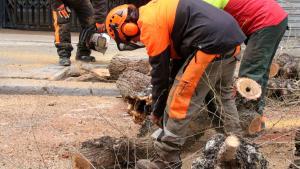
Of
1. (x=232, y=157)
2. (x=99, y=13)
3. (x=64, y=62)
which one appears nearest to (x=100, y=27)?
(x=99, y=13)

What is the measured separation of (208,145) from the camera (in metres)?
3.79

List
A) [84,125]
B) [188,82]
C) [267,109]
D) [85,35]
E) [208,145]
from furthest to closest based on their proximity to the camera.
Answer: [85,35] → [267,109] → [84,125] → [188,82] → [208,145]

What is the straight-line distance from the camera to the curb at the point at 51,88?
7117mm

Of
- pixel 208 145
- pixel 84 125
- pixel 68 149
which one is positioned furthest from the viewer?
pixel 84 125

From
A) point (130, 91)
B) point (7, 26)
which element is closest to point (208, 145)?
point (130, 91)

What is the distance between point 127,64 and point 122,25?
10.2 feet

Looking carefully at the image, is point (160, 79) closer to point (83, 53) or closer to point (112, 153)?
point (112, 153)

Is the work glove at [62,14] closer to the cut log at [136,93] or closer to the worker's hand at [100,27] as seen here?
the worker's hand at [100,27]

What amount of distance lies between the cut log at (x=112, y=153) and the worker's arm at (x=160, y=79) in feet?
1.04

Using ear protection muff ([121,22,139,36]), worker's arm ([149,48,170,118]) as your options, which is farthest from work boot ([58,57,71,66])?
ear protection muff ([121,22,139,36])

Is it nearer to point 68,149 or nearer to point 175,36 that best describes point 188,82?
point 175,36

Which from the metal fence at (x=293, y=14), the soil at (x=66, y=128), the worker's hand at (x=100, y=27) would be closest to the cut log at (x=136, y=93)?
the soil at (x=66, y=128)

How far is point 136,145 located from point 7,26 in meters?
9.56

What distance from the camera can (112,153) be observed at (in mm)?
4371
